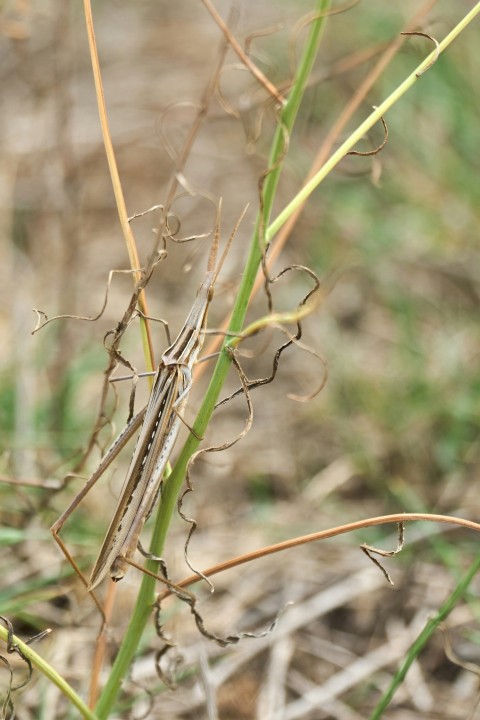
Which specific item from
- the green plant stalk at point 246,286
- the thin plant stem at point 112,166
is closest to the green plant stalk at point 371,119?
the green plant stalk at point 246,286

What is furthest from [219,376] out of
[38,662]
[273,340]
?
[273,340]

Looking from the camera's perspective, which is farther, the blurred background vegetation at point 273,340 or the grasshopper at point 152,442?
the blurred background vegetation at point 273,340

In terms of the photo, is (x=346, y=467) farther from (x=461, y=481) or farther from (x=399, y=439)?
(x=461, y=481)

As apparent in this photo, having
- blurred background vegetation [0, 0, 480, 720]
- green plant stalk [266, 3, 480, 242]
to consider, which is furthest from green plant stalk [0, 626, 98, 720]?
green plant stalk [266, 3, 480, 242]

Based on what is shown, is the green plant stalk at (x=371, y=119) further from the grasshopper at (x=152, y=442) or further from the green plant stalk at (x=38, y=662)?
the green plant stalk at (x=38, y=662)

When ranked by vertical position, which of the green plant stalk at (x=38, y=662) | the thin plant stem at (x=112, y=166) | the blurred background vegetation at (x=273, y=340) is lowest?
the blurred background vegetation at (x=273, y=340)

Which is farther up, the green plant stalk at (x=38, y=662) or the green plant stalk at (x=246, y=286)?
the green plant stalk at (x=246, y=286)

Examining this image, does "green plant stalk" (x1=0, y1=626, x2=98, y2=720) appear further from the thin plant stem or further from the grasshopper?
the thin plant stem
